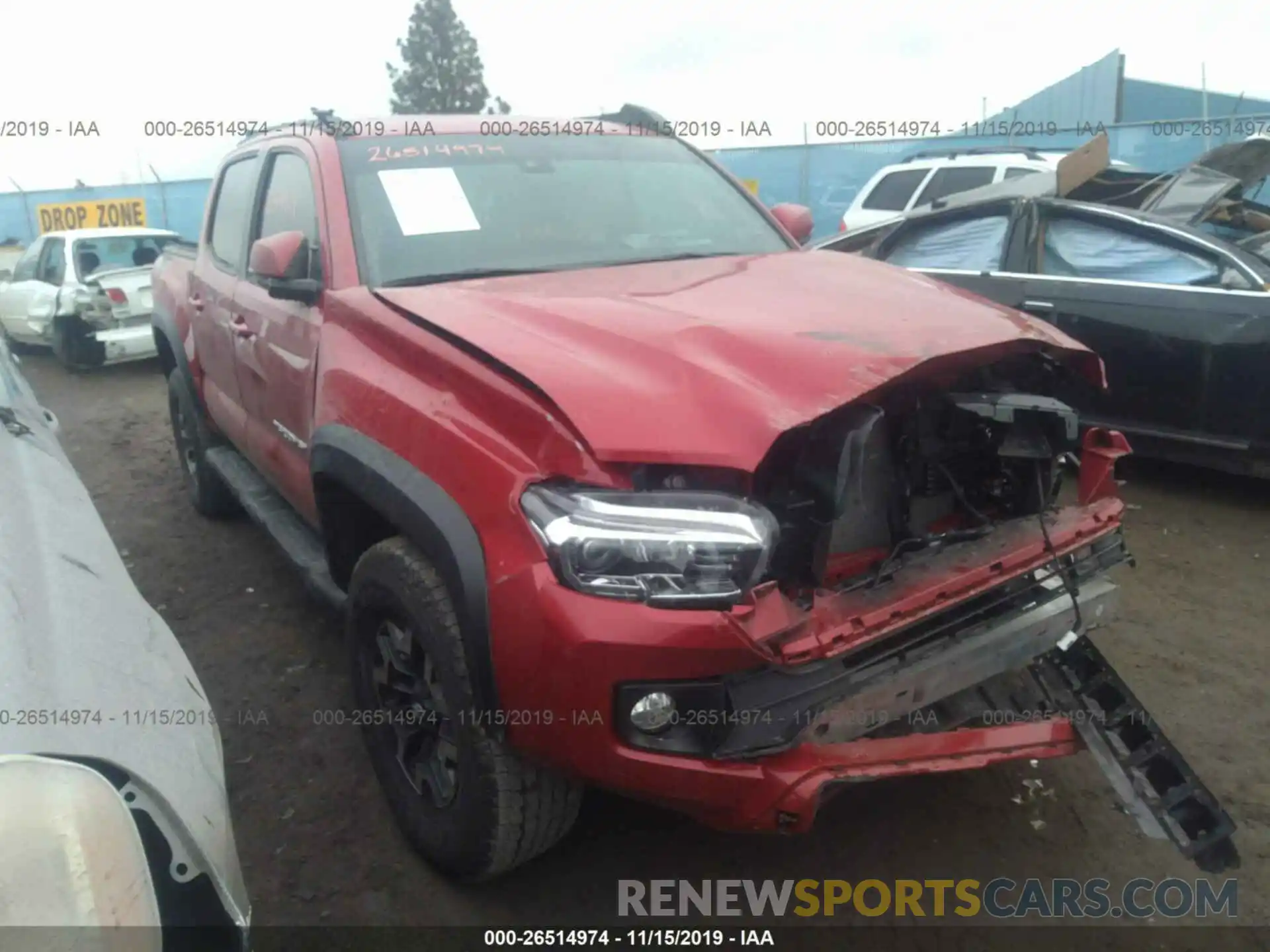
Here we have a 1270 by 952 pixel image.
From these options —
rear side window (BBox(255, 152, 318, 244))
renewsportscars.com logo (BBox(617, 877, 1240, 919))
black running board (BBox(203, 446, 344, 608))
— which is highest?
rear side window (BBox(255, 152, 318, 244))

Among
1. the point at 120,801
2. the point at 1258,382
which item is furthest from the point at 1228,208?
the point at 120,801

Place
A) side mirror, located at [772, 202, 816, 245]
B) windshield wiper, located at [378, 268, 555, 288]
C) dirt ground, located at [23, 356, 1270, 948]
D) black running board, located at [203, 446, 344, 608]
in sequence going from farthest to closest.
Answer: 1. side mirror, located at [772, 202, 816, 245]
2. black running board, located at [203, 446, 344, 608]
3. windshield wiper, located at [378, 268, 555, 288]
4. dirt ground, located at [23, 356, 1270, 948]

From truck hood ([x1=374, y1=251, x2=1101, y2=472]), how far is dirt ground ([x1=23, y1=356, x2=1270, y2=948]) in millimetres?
1075

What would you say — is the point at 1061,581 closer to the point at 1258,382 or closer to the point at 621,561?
the point at 621,561

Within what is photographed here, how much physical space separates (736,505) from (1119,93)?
17.2m

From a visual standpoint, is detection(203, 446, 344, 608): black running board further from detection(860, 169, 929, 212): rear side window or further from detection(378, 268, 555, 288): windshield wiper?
detection(860, 169, 929, 212): rear side window

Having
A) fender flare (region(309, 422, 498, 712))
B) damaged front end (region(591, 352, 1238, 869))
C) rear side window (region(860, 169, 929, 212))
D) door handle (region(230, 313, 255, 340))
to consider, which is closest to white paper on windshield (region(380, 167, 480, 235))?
fender flare (region(309, 422, 498, 712))

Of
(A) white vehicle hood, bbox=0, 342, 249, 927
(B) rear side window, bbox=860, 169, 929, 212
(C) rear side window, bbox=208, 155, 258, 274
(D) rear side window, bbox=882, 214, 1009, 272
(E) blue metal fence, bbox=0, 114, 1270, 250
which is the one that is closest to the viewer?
(A) white vehicle hood, bbox=0, 342, 249, 927

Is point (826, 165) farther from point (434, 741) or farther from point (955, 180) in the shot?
point (434, 741)

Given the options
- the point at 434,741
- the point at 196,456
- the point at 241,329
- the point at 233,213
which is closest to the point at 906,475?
the point at 434,741

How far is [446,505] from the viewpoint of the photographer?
209 centimetres

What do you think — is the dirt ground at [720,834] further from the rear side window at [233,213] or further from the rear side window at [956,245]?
the rear side window at [956,245]

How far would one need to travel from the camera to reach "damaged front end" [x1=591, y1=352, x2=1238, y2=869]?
1880 millimetres

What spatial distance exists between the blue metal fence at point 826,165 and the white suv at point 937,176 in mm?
1505
